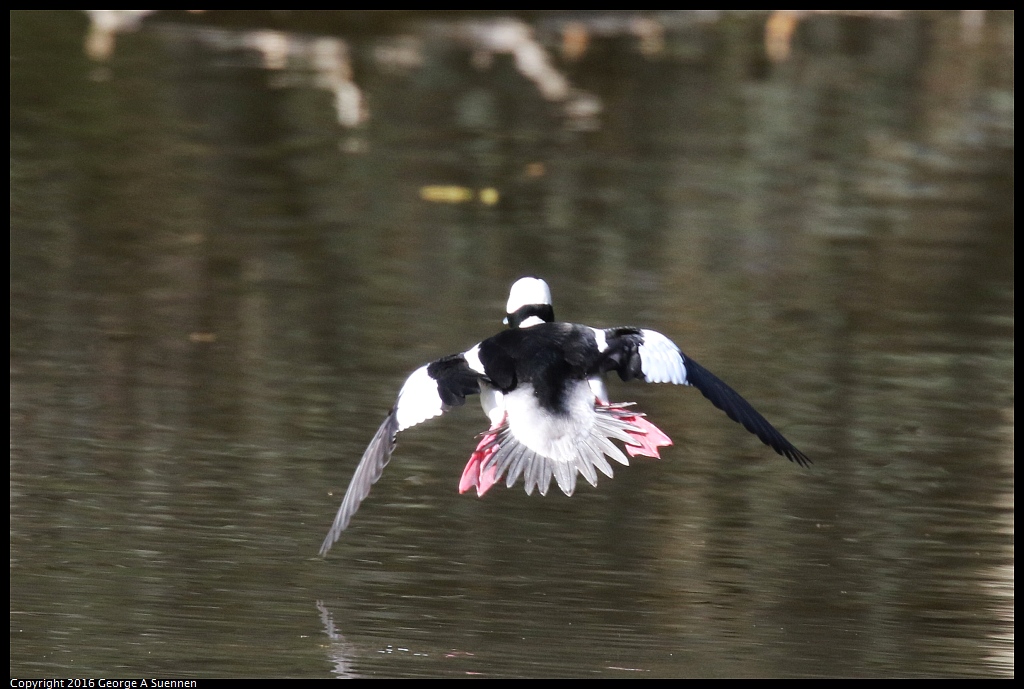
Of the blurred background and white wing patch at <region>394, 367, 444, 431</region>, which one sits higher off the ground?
white wing patch at <region>394, 367, 444, 431</region>

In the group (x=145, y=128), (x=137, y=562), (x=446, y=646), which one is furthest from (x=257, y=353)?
(x=145, y=128)

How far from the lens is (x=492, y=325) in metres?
8.11

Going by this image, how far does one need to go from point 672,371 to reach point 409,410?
0.87m

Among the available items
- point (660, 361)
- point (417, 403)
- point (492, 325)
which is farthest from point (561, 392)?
point (492, 325)

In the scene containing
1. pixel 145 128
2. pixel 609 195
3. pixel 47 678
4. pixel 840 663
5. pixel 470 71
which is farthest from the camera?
pixel 470 71

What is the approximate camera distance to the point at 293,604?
4891 mm

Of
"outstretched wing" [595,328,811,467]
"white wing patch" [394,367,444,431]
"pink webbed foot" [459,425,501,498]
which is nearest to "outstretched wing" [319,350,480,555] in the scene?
"white wing patch" [394,367,444,431]

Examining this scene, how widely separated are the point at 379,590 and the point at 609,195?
6582mm

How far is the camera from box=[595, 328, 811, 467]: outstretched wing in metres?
5.30

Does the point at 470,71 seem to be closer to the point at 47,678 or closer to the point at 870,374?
the point at 870,374

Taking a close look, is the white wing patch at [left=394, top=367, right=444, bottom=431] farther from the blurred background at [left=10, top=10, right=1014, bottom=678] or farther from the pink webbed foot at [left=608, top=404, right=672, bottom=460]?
the pink webbed foot at [left=608, top=404, right=672, bottom=460]

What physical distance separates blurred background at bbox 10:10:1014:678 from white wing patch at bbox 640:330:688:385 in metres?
0.62

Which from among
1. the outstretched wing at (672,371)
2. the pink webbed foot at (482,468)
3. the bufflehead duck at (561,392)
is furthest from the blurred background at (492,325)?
the outstretched wing at (672,371)

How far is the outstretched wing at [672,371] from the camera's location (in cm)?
530
